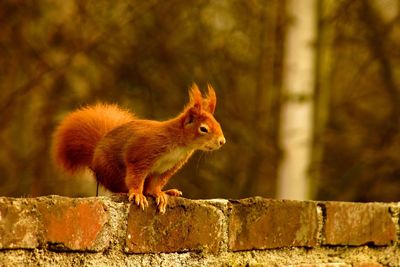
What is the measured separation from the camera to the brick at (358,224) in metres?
1.65

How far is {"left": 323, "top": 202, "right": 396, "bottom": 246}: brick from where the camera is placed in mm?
1646

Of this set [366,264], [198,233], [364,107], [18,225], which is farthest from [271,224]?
[364,107]

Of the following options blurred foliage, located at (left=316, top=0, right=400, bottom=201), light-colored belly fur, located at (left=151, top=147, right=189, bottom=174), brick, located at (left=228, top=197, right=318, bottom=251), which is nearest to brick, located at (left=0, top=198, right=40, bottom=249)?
brick, located at (left=228, top=197, right=318, bottom=251)

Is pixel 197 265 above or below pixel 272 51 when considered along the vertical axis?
below

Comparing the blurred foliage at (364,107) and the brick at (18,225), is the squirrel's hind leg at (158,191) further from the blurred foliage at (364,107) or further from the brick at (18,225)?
the blurred foliage at (364,107)

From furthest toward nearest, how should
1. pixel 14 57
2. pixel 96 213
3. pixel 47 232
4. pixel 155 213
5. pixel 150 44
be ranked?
pixel 150 44 → pixel 14 57 → pixel 155 213 → pixel 96 213 → pixel 47 232

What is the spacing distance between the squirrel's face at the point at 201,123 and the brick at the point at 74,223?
0.53 metres

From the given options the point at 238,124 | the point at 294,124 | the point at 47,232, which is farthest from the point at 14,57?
the point at 47,232

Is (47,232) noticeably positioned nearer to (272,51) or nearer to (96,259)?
(96,259)

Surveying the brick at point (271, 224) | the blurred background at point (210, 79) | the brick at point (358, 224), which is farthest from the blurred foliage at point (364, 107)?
the brick at point (271, 224)

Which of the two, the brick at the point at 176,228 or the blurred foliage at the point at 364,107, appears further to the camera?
the blurred foliage at the point at 364,107

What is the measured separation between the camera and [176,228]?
4.54 ft

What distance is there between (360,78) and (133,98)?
192cm

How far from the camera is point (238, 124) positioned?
6508mm
